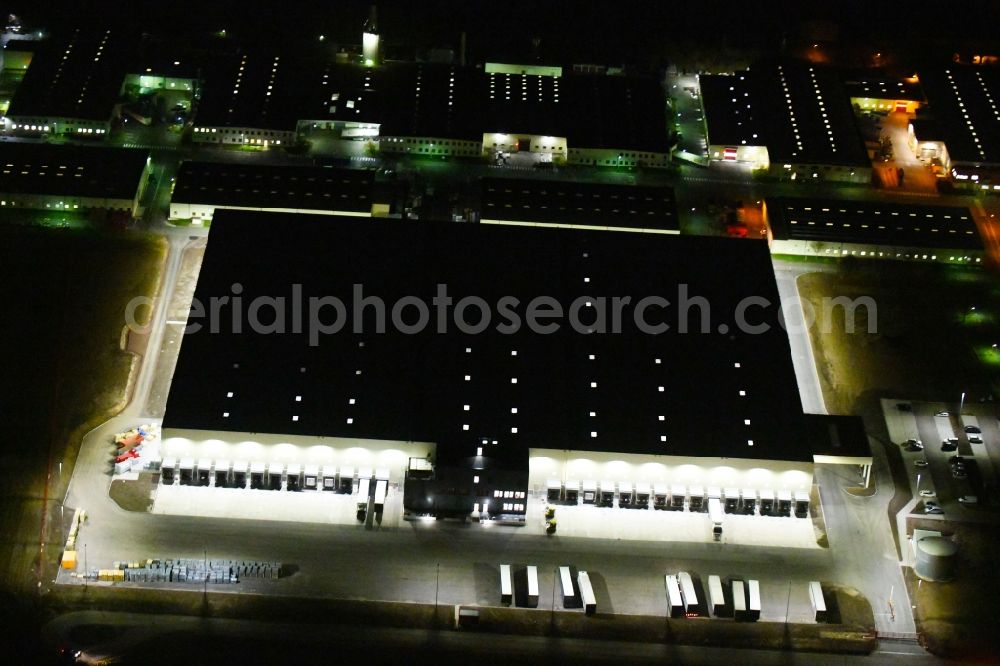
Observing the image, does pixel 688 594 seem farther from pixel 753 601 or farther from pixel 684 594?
pixel 753 601

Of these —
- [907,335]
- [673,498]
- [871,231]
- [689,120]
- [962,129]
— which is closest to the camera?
[673,498]

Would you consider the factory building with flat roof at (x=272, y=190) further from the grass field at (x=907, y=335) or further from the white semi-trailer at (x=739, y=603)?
the white semi-trailer at (x=739, y=603)

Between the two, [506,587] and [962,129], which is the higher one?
[962,129]

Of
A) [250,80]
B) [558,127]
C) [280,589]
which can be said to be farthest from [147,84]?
→ [280,589]

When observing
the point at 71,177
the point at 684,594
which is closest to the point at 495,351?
the point at 684,594

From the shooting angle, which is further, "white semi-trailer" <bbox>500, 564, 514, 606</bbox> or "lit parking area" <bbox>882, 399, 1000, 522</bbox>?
"lit parking area" <bbox>882, 399, 1000, 522</bbox>

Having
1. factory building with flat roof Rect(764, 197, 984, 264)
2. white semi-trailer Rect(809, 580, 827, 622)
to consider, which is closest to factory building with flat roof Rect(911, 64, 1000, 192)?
factory building with flat roof Rect(764, 197, 984, 264)

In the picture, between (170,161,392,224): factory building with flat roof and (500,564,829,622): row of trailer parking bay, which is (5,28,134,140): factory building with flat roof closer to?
(170,161,392,224): factory building with flat roof
